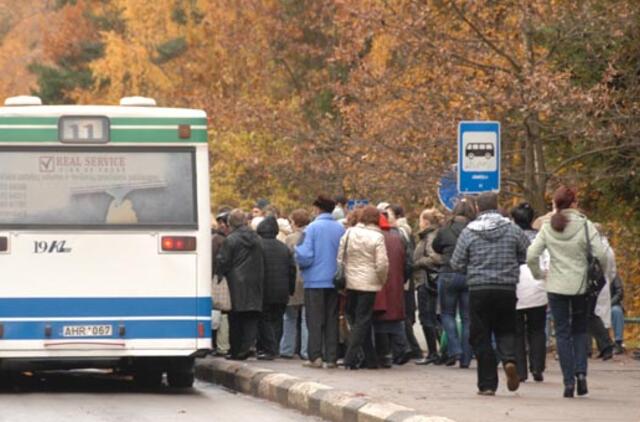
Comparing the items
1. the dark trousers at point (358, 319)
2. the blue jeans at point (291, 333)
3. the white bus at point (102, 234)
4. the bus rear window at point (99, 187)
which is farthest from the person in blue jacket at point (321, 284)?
the bus rear window at point (99, 187)

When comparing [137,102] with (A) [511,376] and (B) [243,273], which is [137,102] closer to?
(B) [243,273]

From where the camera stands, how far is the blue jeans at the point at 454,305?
19469 mm

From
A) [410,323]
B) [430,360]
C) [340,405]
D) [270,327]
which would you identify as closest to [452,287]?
[430,360]

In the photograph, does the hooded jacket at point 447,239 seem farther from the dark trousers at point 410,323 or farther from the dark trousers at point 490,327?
the dark trousers at point 490,327

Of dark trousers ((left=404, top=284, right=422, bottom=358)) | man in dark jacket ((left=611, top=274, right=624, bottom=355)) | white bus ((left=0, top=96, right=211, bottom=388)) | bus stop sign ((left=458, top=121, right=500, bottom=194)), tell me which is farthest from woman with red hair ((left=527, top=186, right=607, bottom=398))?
man in dark jacket ((left=611, top=274, right=624, bottom=355))

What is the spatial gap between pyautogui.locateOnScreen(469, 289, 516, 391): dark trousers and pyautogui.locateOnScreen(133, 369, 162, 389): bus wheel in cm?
451

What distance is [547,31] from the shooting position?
24.8 metres

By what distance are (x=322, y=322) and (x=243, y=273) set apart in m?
1.74

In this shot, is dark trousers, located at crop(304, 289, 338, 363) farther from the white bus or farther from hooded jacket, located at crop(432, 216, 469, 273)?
the white bus

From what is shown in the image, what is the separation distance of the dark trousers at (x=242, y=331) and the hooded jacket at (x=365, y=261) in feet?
8.49

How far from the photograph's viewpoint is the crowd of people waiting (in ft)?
50.7

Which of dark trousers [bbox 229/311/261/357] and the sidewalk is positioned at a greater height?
dark trousers [bbox 229/311/261/357]

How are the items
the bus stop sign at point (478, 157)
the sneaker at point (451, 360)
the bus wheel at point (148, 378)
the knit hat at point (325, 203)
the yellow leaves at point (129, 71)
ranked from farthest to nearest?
1. the yellow leaves at point (129, 71)
2. the sneaker at point (451, 360)
3. the knit hat at point (325, 203)
4. the bus stop sign at point (478, 157)
5. the bus wheel at point (148, 378)

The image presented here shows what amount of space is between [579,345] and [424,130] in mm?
11631
